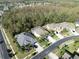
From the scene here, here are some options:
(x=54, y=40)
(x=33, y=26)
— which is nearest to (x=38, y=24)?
(x=33, y=26)

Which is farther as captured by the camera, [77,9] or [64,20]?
[77,9]

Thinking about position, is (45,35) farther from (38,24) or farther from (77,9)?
(77,9)

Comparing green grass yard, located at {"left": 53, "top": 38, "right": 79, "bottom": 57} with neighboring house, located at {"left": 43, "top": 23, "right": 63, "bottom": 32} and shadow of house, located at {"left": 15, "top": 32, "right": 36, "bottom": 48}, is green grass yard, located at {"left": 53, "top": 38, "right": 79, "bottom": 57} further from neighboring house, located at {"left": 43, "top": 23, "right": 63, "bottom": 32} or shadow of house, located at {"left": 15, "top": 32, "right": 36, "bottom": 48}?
neighboring house, located at {"left": 43, "top": 23, "right": 63, "bottom": 32}

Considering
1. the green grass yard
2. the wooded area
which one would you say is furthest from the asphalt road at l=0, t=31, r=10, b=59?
the green grass yard

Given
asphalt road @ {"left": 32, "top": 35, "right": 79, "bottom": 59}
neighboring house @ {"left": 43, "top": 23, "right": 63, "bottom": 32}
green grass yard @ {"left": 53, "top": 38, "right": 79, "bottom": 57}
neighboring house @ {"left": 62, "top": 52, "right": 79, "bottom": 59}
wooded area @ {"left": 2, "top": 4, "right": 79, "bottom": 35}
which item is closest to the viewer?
neighboring house @ {"left": 62, "top": 52, "right": 79, "bottom": 59}

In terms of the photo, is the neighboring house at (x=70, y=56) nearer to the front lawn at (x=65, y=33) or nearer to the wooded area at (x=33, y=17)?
the front lawn at (x=65, y=33)

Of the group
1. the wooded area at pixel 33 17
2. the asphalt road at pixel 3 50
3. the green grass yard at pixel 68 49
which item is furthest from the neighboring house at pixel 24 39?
the green grass yard at pixel 68 49

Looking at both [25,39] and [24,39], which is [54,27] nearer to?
[25,39]

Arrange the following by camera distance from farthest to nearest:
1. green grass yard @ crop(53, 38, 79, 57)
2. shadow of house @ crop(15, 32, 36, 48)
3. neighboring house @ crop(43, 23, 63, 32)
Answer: neighboring house @ crop(43, 23, 63, 32) < shadow of house @ crop(15, 32, 36, 48) < green grass yard @ crop(53, 38, 79, 57)

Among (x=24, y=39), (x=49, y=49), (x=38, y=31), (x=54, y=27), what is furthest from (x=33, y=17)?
(x=49, y=49)
